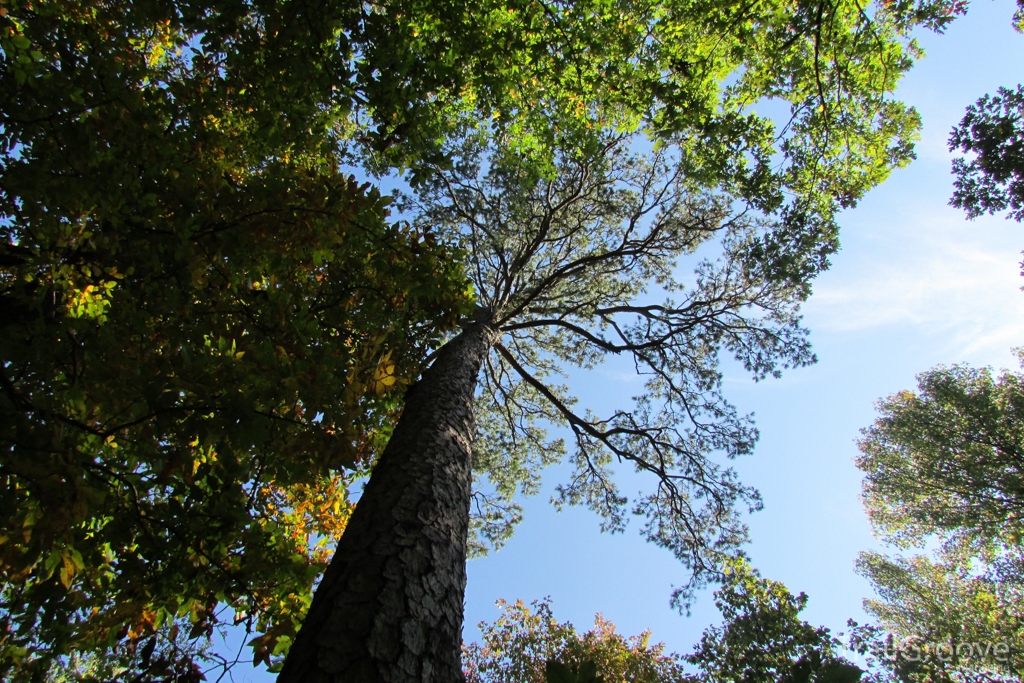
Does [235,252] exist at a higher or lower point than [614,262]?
lower

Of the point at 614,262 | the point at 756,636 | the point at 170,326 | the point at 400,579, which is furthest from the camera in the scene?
the point at 614,262

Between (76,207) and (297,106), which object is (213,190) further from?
(297,106)

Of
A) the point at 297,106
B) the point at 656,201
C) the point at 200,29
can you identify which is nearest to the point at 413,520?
the point at 297,106

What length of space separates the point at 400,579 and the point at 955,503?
15.9 metres

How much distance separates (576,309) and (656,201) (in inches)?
101

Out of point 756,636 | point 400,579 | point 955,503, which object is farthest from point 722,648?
point 955,503

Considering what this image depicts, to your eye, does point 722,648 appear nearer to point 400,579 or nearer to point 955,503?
point 400,579

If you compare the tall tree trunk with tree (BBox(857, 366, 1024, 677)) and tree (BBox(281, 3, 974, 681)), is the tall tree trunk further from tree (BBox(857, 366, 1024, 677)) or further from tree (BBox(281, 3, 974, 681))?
tree (BBox(857, 366, 1024, 677))

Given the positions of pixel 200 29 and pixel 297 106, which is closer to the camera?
pixel 200 29

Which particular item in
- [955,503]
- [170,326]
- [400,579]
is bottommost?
[400,579]

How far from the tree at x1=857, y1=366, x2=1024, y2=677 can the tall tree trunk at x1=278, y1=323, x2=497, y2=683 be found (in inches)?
522

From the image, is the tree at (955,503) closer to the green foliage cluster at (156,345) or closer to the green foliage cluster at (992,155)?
the green foliage cluster at (992,155)

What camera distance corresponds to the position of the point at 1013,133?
250 inches

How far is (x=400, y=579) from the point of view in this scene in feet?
7.01
